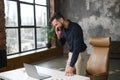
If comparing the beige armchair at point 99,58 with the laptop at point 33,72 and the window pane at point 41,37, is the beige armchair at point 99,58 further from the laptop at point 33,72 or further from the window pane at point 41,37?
the window pane at point 41,37

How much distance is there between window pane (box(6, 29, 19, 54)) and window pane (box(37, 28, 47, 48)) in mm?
1233

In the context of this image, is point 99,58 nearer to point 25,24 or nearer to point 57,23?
point 57,23

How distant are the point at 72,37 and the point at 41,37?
4890 mm

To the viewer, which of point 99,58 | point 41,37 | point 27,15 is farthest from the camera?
point 41,37

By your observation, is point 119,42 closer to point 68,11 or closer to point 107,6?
point 107,6

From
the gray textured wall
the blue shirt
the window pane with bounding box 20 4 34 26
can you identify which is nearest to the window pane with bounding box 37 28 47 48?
the window pane with bounding box 20 4 34 26

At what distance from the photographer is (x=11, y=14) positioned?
5938 millimetres

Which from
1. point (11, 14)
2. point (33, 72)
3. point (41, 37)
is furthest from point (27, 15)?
point (33, 72)

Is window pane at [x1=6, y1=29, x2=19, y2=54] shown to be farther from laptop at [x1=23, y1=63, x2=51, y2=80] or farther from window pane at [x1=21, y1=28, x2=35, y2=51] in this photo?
laptop at [x1=23, y1=63, x2=51, y2=80]

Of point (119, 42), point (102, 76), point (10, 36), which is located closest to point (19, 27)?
point (10, 36)

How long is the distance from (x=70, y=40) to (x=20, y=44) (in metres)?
3.88

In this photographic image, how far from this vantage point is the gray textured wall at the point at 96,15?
7.14 meters

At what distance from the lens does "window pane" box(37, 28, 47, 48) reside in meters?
7.21

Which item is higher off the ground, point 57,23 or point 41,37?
point 57,23
